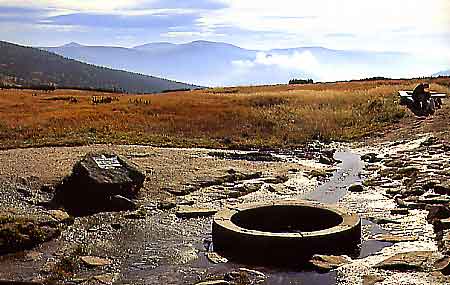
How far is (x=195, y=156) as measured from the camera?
23719mm

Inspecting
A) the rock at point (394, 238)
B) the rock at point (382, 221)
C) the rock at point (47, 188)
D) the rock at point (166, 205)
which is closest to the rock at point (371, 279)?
the rock at point (394, 238)

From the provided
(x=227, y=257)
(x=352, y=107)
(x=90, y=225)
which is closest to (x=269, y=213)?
(x=227, y=257)

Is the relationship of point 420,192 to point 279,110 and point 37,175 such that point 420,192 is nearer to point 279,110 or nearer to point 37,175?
point 37,175

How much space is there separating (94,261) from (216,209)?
4.41m

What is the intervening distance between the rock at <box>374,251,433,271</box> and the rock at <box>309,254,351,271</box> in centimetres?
62

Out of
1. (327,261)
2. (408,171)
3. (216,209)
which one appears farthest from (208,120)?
(327,261)

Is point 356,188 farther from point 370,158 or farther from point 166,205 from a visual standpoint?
point 370,158

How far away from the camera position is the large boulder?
16.8 meters

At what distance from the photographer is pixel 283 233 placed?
13031 millimetres

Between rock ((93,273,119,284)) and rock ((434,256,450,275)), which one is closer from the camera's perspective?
rock ((434,256,450,275))

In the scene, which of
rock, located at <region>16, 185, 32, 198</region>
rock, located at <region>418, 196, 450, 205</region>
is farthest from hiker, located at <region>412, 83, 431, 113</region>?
rock, located at <region>16, 185, 32, 198</region>

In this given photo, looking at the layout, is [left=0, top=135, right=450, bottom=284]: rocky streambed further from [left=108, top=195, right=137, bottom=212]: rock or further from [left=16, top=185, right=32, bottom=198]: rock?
[left=108, top=195, right=137, bottom=212]: rock

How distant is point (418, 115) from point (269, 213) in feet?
58.2

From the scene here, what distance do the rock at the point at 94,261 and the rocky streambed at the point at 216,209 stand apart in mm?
36
